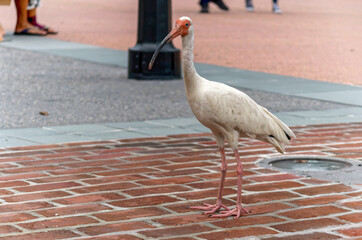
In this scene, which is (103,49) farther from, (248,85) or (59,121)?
(59,121)

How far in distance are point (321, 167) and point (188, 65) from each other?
1.92 meters

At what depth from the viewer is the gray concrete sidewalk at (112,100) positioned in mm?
8055

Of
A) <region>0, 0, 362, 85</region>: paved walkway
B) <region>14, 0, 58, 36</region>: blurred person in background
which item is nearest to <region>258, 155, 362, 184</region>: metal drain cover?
<region>0, 0, 362, 85</region>: paved walkway

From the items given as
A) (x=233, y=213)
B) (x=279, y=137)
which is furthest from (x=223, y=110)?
(x=233, y=213)

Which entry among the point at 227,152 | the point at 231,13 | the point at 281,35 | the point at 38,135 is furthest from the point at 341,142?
the point at 231,13

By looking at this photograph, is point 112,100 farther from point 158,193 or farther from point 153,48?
point 158,193

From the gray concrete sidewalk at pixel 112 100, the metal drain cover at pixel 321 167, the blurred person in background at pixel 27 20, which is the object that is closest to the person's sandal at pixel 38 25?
the blurred person in background at pixel 27 20

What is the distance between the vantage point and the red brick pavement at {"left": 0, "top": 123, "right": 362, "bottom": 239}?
4.70 m

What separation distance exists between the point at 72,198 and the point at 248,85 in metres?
5.98

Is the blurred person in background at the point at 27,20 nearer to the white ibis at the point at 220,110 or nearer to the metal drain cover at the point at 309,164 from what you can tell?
the metal drain cover at the point at 309,164

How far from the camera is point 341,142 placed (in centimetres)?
740

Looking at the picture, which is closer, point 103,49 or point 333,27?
point 103,49

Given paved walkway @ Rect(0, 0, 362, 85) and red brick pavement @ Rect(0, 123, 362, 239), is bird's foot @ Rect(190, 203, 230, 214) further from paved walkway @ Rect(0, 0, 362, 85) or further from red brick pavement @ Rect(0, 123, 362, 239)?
paved walkway @ Rect(0, 0, 362, 85)

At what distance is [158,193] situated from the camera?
5543 millimetres
